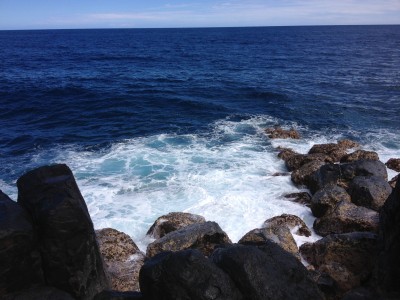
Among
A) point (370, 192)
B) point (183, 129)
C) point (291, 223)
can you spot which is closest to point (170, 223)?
point (291, 223)

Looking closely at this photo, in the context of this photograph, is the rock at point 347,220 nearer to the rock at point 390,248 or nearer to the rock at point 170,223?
the rock at point 390,248

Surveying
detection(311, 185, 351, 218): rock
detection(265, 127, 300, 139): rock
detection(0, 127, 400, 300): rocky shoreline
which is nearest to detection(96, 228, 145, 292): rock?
detection(0, 127, 400, 300): rocky shoreline

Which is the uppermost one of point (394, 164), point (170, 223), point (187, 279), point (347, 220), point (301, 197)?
point (187, 279)

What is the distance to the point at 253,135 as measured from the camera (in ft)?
86.1

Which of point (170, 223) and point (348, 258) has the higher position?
point (348, 258)

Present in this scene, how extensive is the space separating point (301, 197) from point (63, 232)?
40.6ft

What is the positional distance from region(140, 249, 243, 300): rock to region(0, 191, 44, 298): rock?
2.43 metres

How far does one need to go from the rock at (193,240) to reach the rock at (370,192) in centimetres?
682

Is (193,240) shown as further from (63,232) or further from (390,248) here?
(390,248)

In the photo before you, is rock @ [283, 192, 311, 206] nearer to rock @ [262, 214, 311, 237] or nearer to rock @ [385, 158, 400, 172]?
rock @ [262, 214, 311, 237]

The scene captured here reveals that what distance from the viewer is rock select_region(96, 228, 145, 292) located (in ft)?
32.1

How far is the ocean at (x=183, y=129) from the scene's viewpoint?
17.0 metres

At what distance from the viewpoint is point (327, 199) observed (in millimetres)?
14734

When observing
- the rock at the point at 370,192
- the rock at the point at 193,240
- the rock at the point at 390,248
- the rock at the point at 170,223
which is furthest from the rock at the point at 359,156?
the rock at the point at 193,240
